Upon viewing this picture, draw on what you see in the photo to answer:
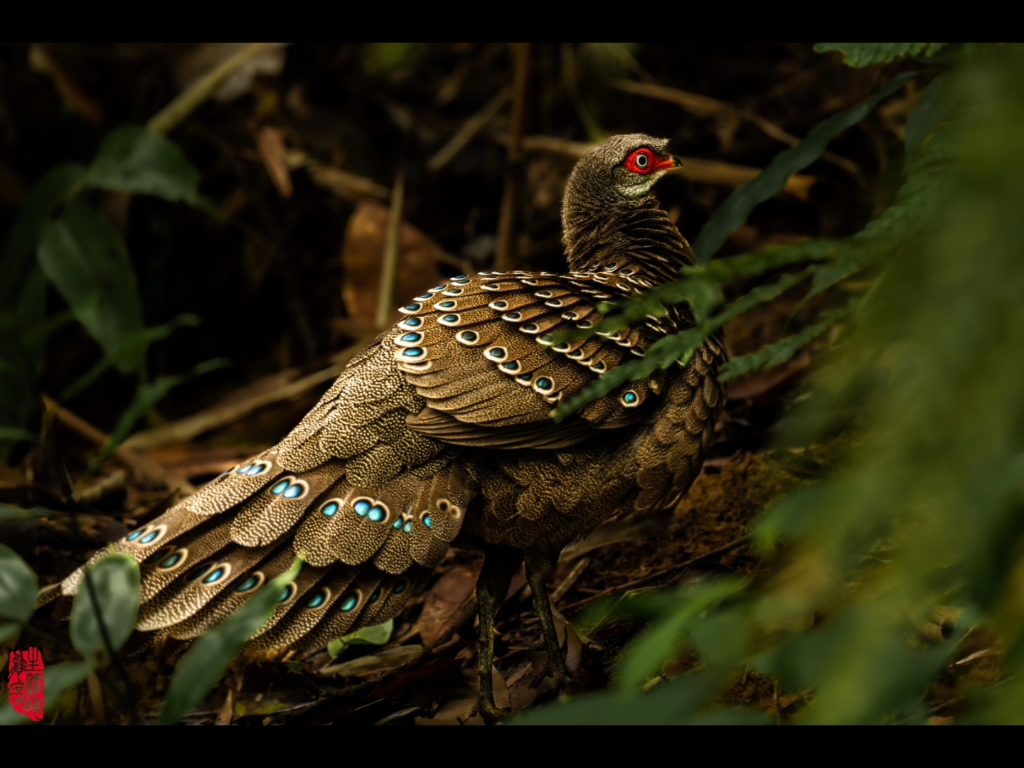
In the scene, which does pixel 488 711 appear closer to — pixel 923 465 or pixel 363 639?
pixel 363 639

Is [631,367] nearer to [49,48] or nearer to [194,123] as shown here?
[194,123]

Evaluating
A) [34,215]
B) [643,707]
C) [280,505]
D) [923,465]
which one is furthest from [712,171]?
[643,707]

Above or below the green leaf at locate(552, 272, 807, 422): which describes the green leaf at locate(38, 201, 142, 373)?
below

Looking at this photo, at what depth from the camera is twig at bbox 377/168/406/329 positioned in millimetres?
4965

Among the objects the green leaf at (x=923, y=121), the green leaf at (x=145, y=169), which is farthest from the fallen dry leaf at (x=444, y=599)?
the green leaf at (x=145, y=169)

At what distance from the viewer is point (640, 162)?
3.43 metres

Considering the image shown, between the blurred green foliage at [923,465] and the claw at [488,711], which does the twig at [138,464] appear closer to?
the claw at [488,711]

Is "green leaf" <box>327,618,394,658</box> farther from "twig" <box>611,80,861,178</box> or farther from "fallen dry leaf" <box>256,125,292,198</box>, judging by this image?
"twig" <box>611,80,861,178</box>

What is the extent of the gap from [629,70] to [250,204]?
252 cm

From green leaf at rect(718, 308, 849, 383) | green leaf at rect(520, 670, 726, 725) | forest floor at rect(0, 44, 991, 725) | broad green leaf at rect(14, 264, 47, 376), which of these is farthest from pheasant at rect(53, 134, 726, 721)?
broad green leaf at rect(14, 264, 47, 376)

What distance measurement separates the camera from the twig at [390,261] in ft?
16.3

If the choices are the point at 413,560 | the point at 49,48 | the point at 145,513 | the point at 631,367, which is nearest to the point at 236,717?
the point at 413,560

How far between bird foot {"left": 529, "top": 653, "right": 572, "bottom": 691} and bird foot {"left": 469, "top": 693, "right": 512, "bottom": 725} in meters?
0.15

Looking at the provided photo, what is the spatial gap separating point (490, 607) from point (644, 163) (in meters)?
1.63
